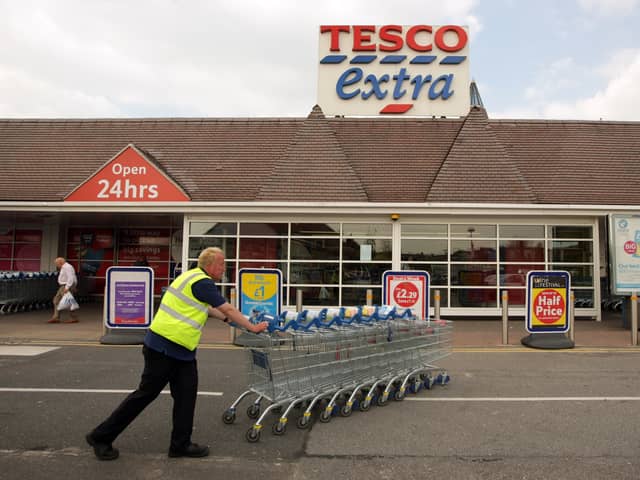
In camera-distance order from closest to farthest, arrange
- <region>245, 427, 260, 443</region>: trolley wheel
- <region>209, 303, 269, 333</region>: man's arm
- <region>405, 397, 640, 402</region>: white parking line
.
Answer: <region>209, 303, 269, 333</region>: man's arm < <region>245, 427, 260, 443</region>: trolley wheel < <region>405, 397, 640, 402</region>: white parking line

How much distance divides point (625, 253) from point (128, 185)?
1309cm

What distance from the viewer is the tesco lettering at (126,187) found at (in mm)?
14758

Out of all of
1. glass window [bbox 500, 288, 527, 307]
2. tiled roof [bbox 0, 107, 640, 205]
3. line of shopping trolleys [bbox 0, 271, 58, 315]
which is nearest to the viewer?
glass window [bbox 500, 288, 527, 307]

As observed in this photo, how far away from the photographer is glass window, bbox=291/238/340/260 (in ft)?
49.1

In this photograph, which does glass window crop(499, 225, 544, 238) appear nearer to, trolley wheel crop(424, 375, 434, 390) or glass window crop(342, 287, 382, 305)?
glass window crop(342, 287, 382, 305)

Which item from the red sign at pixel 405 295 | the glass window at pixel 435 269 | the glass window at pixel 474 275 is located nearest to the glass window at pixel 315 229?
the glass window at pixel 435 269

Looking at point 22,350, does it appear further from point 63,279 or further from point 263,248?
point 263,248

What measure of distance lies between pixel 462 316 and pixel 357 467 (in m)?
11.1

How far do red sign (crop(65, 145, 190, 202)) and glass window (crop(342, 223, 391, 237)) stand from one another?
183 inches

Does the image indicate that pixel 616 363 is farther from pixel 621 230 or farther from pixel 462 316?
pixel 462 316

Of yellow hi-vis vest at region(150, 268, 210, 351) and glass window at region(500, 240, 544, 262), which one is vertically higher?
glass window at region(500, 240, 544, 262)

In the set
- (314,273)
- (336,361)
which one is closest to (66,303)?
(314,273)

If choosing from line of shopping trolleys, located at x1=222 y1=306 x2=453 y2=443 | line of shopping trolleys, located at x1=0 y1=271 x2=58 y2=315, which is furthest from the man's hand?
line of shopping trolleys, located at x1=0 y1=271 x2=58 y2=315

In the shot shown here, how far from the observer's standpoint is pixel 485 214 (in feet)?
46.8
